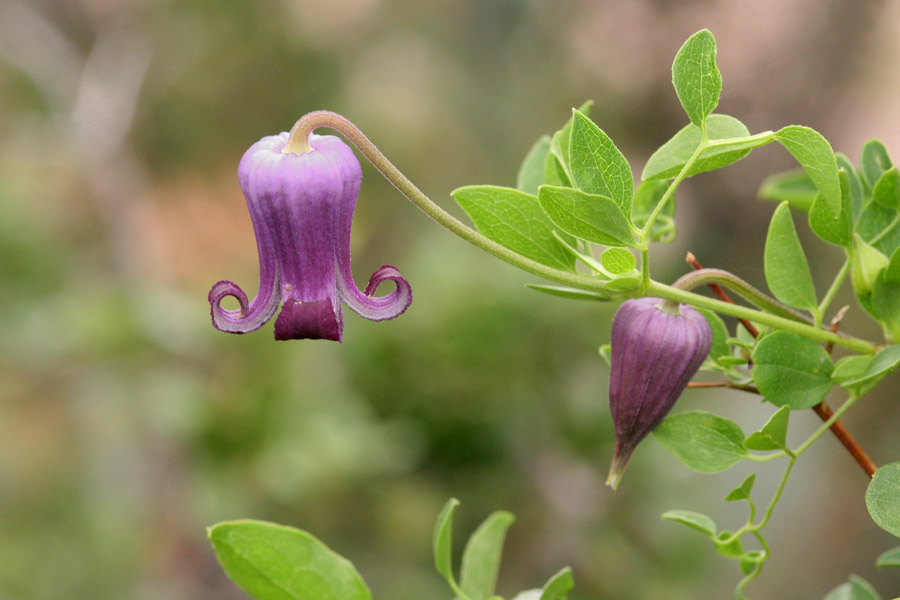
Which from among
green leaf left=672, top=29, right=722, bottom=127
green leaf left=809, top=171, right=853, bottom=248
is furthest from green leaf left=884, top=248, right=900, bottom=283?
green leaf left=672, top=29, right=722, bottom=127

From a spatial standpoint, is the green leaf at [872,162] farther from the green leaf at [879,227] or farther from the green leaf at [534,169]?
the green leaf at [534,169]

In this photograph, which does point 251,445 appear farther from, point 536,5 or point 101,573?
point 536,5

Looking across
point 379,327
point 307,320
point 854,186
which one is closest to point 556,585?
point 307,320

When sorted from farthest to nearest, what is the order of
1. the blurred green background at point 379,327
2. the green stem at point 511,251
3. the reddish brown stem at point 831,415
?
the blurred green background at point 379,327 < the reddish brown stem at point 831,415 < the green stem at point 511,251

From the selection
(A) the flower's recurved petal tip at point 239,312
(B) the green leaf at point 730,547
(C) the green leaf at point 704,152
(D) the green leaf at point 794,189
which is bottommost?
(B) the green leaf at point 730,547

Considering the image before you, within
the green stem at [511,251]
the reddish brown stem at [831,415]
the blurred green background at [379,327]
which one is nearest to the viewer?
the green stem at [511,251]

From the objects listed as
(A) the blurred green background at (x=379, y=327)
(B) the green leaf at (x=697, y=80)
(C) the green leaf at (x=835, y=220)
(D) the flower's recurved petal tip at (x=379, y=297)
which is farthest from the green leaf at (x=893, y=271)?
(A) the blurred green background at (x=379, y=327)

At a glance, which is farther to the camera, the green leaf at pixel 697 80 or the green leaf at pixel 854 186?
the green leaf at pixel 854 186

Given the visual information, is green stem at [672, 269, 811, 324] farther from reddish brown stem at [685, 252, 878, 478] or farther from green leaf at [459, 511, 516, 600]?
green leaf at [459, 511, 516, 600]
